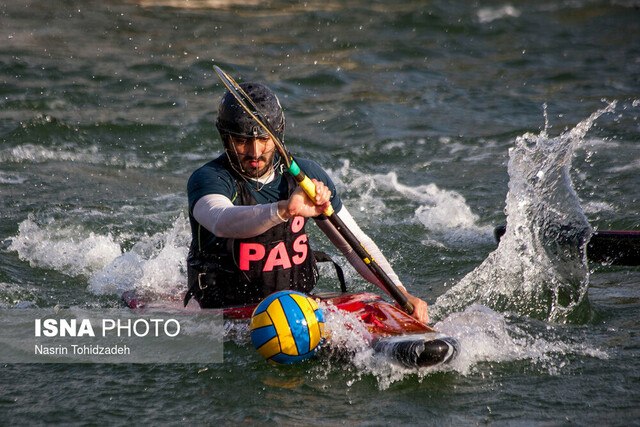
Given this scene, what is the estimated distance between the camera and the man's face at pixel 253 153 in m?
4.32

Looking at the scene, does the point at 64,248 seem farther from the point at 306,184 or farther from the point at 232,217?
the point at 306,184

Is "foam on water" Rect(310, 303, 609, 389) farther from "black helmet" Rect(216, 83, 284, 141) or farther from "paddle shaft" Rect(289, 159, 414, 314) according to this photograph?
"black helmet" Rect(216, 83, 284, 141)

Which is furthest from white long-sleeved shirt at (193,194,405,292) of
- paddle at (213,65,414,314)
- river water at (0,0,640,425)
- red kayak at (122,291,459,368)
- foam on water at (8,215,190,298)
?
foam on water at (8,215,190,298)

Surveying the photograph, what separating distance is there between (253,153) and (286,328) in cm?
106

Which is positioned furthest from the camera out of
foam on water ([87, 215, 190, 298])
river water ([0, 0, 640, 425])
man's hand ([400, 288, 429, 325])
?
foam on water ([87, 215, 190, 298])

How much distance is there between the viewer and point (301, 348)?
13.2ft

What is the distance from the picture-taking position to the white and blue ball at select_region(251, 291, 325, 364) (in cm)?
→ 397

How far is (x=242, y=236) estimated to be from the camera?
4.07m

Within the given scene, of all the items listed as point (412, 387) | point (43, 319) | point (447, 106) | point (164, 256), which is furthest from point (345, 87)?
point (412, 387)

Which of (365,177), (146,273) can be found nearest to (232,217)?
(146,273)

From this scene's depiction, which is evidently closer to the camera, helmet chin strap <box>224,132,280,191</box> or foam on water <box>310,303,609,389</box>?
foam on water <box>310,303,609,389</box>

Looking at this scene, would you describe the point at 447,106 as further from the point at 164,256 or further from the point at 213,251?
the point at 213,251

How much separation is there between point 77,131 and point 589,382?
7886 millimetres

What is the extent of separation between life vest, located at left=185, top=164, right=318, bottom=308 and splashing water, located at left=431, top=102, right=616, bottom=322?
50.3 inches
